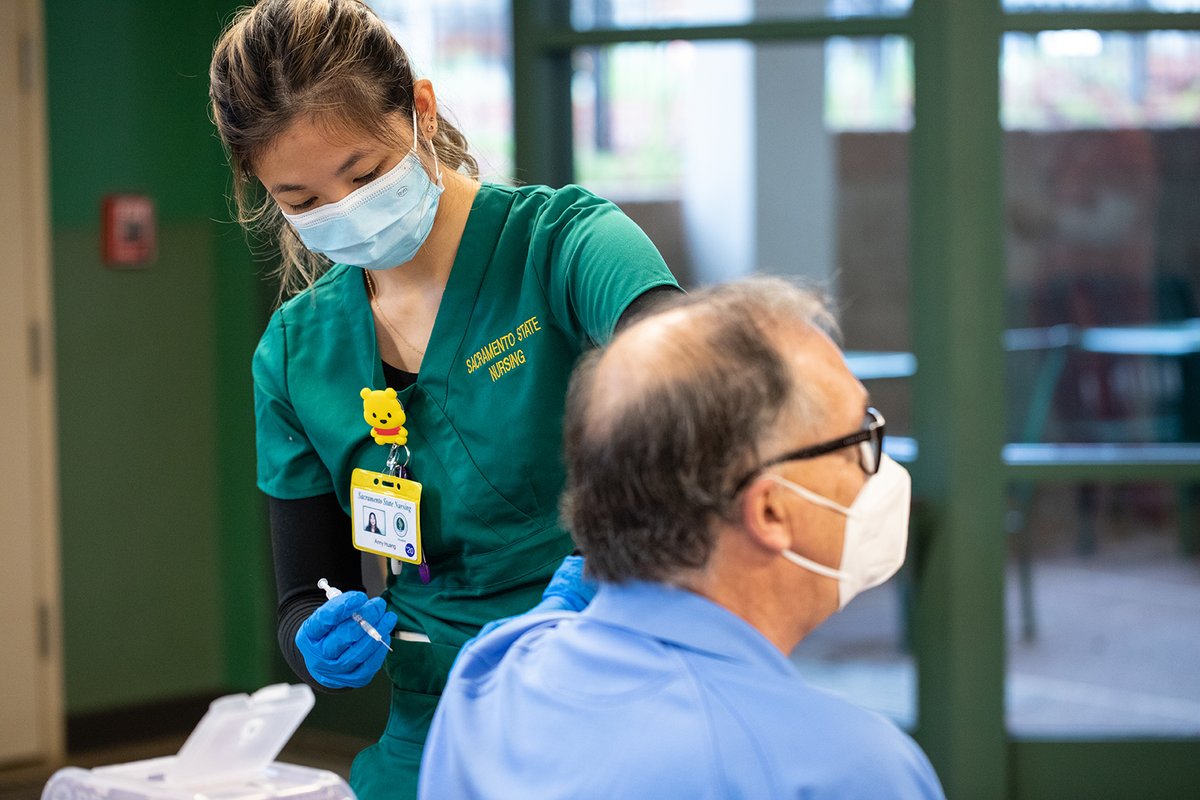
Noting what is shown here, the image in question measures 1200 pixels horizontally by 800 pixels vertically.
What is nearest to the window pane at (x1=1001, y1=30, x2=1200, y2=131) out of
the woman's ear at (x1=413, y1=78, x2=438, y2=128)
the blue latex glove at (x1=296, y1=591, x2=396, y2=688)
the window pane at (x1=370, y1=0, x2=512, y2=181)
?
the window pane at (x1=370, y1=0, x2=512, y2=181)

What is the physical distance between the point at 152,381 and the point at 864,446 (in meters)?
3.47

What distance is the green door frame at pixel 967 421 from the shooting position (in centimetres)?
324

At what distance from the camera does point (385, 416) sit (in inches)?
57.5

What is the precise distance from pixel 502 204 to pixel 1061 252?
2.30 meters

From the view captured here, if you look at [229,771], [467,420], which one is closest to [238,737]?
[229,771]

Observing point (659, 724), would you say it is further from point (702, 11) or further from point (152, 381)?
point (152, 381)

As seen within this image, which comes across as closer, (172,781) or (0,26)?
(172,781)

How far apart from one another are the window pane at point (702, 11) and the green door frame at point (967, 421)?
5cm

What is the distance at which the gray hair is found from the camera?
1.06 m

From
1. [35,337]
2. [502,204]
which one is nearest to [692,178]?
[35,337]

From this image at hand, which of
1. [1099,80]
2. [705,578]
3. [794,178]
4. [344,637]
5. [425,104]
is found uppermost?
[1099,80]

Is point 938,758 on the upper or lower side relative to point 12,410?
lower

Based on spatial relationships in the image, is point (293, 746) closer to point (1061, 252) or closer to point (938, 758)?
point (938, 758)

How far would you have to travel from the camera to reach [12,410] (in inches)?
151
